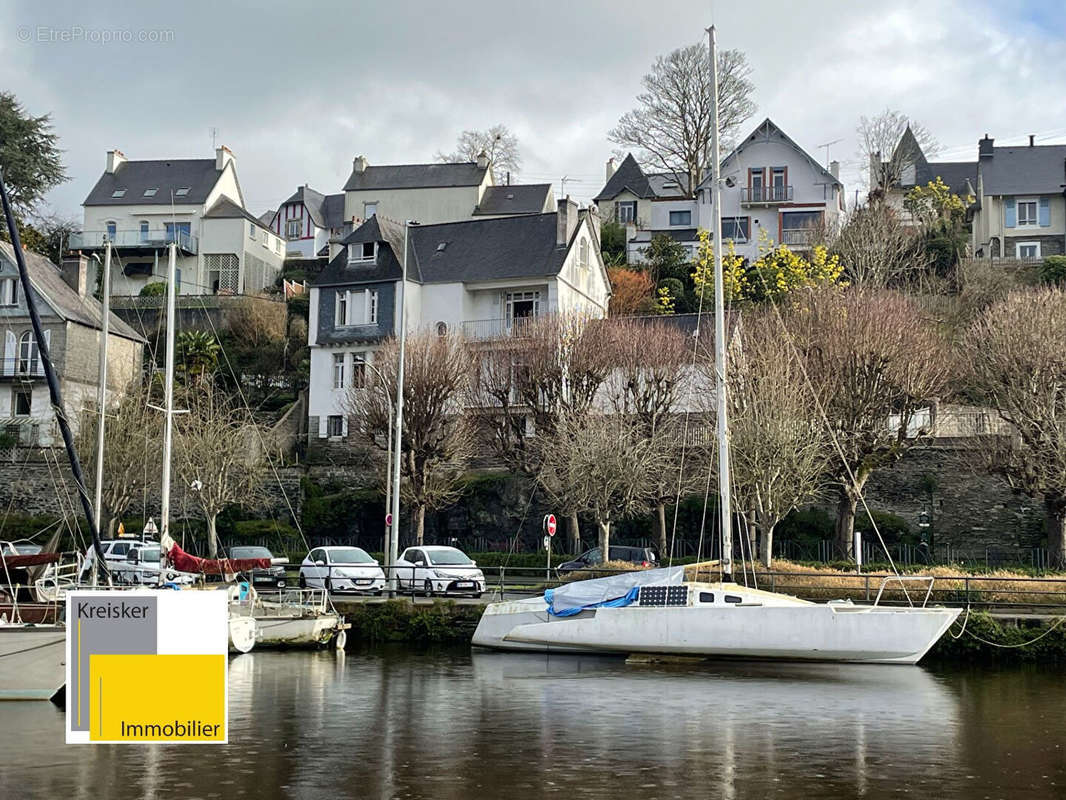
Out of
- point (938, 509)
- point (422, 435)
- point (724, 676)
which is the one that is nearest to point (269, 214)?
point (422, 435)

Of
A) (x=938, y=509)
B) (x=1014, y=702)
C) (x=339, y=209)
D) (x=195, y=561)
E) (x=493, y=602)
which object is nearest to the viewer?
(x=1014, y=702)

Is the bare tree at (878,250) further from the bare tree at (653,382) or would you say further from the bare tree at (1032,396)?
the bare tree at (1032,396)

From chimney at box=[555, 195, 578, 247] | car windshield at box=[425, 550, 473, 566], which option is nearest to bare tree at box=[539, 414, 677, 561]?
car windshield at box=[425, 550, 473, 566]

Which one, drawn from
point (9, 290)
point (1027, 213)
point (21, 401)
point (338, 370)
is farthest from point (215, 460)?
point (1027, 213)

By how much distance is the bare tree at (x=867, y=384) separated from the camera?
41.0 meters

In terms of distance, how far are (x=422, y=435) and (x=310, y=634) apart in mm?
16631

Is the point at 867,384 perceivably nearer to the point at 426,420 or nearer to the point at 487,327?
the point at 426,420

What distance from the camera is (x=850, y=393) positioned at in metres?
41.2

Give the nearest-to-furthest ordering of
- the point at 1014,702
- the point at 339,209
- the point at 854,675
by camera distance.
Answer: the point at 1014,702 < the point at 854,675 < the point at 339,209

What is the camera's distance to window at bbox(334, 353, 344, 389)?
5878 centimetres

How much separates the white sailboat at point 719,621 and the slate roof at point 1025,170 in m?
54.2

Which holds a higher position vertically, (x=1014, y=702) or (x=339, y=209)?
(x=339, y=209)

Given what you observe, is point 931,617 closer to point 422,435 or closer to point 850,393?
point 850,393

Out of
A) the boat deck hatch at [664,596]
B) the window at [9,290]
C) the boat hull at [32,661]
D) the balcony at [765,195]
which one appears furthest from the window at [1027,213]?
the boat hull at [32,661]
